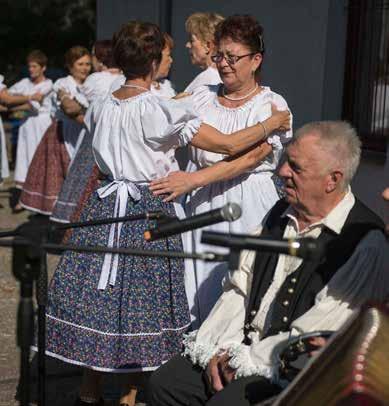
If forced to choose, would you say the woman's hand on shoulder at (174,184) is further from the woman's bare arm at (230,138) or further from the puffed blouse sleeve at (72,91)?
the puffed blouse sleeve at (72,91)

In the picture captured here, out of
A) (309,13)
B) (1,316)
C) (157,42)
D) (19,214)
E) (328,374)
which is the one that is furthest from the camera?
(19,214)

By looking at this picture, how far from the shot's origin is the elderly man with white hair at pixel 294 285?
3328 mm

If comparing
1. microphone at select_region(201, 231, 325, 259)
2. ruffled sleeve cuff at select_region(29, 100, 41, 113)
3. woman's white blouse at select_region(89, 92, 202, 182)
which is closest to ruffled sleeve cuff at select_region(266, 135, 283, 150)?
woman's white blouse at select_region(89, 92, 202, 182)

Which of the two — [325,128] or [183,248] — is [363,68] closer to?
[183,248]

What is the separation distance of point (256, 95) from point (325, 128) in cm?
98

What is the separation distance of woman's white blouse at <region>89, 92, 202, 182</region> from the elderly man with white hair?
0.68m

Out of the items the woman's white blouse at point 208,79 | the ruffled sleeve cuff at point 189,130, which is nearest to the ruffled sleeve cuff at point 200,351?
the ruffled sleeve cuff at point 189,130

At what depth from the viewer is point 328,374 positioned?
246cm

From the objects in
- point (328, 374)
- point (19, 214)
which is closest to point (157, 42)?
point (328, 374)

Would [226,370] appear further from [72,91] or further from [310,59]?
[72,91]

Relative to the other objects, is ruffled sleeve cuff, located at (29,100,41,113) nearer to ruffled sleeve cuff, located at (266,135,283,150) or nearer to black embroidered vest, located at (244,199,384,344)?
ruffled sleeve cuff, located at (266,135,283,150)

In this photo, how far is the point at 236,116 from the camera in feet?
14.4

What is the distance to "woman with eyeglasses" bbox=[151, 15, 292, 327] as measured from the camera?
430 cm

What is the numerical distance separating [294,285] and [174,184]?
1000 mm
